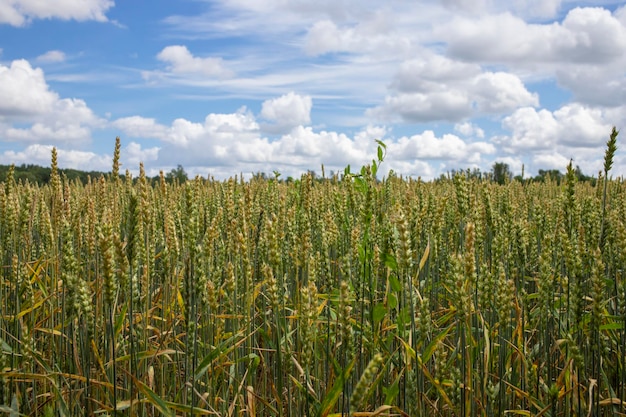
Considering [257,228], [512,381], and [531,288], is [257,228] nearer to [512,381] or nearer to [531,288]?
[512,381]

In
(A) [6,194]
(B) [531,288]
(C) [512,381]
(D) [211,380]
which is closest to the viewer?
(D) [211,380]

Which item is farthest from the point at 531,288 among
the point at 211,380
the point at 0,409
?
the point at 0,409

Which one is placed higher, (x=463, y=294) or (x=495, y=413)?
(x=463, y=294)

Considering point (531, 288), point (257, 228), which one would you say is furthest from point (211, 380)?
point (531, 288)

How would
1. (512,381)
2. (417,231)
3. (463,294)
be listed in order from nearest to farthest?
(463,294), (512,381), (417,231)

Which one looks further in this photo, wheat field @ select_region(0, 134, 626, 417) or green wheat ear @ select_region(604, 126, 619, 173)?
green wheat ear @ select_region(604, 126, 619, 173)

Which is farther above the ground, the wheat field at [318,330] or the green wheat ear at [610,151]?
the green wheat ear at [610,151]

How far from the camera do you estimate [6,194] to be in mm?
3027

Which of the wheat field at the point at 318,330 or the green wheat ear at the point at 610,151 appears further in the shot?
the green wheat ear at the point at 610,151

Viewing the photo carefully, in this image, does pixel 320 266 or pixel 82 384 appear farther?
pixel 320 266

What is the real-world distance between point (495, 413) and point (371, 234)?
1097 mm

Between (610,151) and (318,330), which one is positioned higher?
(610,151)

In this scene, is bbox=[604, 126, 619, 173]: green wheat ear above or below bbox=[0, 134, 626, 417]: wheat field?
above

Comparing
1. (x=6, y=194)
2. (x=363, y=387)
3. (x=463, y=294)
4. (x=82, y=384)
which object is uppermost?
(x=6, y=194)
